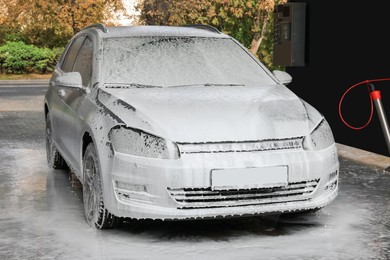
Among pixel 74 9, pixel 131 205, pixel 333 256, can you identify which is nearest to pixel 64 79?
pixel 131 205

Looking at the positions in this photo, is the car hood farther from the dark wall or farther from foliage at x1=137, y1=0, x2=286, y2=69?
foliage at x1=137, y1=0, x2=286, y2=69

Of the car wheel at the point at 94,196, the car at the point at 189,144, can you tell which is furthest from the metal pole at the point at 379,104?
the car wheel at the point at 94,196

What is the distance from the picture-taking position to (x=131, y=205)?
6.14 metres

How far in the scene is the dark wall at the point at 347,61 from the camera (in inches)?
438

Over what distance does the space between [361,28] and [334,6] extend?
97 centimetres

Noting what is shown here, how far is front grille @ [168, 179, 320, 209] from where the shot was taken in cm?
604

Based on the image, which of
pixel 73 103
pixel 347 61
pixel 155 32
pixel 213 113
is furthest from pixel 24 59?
pixel 213 113

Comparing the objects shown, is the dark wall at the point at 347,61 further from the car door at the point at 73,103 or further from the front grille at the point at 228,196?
the front grille at the point at 228,196

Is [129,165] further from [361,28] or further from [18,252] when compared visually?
[361,28]

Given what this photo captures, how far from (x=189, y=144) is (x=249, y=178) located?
49 cm

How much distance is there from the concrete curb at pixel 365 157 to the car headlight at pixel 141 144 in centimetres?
432

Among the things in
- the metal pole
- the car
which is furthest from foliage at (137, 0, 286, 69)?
the car

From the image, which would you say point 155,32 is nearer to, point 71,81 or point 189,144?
point 71,81

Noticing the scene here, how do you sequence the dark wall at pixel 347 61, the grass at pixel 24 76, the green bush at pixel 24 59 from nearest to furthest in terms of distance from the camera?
the dark wall at pixel 347 61, the grass at pixel 24 76, the green bush at pixel 24 59
